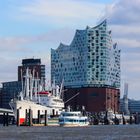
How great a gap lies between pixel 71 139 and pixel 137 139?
1138cm

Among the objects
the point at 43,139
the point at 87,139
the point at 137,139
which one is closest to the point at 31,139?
the point at 43,139

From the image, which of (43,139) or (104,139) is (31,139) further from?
(104,139)

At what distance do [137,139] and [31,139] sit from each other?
59.8ft

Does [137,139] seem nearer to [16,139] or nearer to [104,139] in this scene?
[104,139]

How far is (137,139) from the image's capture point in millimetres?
119000

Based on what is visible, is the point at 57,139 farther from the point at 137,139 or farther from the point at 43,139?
the point at 137,139

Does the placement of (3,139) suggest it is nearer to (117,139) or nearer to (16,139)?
(16,139)

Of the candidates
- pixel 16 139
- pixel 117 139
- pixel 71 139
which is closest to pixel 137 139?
pixel 117 139

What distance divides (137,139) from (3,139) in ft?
75.5

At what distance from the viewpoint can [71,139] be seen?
388ft

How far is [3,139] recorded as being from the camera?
118 metres

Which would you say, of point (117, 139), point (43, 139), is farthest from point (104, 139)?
point (43, 139)

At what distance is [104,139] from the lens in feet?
389

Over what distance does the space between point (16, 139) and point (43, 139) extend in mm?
4797
